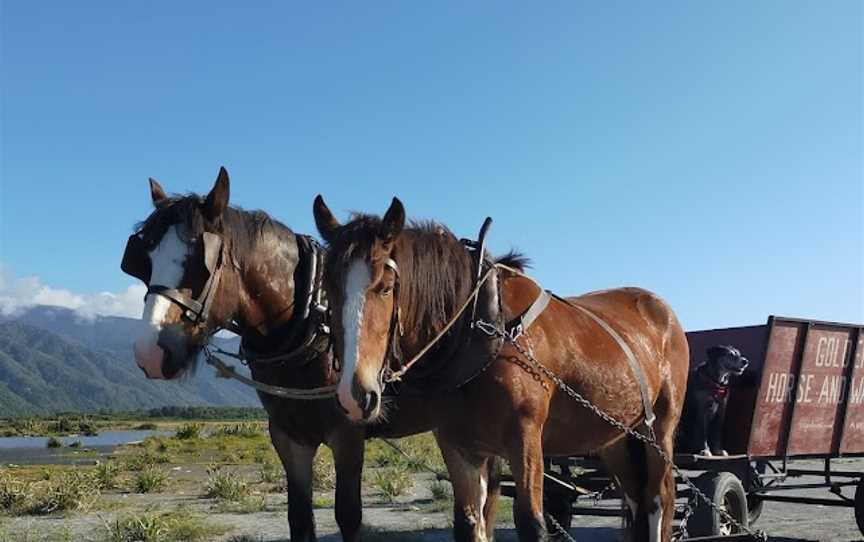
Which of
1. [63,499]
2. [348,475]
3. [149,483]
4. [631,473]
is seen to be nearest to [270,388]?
[348,475]

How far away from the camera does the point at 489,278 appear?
13.0 ft

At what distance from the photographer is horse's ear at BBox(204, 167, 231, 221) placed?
3980mm

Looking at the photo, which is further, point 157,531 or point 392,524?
point 392,524

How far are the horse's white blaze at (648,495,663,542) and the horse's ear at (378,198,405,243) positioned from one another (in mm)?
3022

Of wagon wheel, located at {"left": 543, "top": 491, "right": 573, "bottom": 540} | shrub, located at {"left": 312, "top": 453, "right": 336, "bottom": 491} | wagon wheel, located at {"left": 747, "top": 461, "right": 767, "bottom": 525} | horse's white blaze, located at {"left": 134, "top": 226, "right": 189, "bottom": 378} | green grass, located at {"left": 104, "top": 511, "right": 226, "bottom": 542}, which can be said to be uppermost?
horse's white blaze, located at {"left": 134, "top": 226, "right": 189, "bottom": 378}

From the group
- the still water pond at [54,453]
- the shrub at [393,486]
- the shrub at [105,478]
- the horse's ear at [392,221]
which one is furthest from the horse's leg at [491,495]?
the still water pond at [54,453]

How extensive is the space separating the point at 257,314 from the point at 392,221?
4.54 feet

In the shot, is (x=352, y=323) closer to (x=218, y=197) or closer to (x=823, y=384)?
(x=218, y=197)

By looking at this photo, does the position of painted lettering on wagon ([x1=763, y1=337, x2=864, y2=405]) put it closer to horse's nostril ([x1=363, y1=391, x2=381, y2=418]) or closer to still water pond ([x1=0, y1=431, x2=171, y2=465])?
horse's nostril ([x1=363, y1=391, x2=381, y2=418])

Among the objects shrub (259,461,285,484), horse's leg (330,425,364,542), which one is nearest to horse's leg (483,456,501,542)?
horse's leg (330,425,364,542)

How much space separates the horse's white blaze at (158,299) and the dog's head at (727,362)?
4.90 m

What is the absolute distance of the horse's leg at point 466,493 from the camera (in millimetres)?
4035

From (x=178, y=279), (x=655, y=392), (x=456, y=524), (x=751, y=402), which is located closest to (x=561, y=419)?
(x=456, y=524)

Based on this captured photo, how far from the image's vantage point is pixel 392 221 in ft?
10.8
